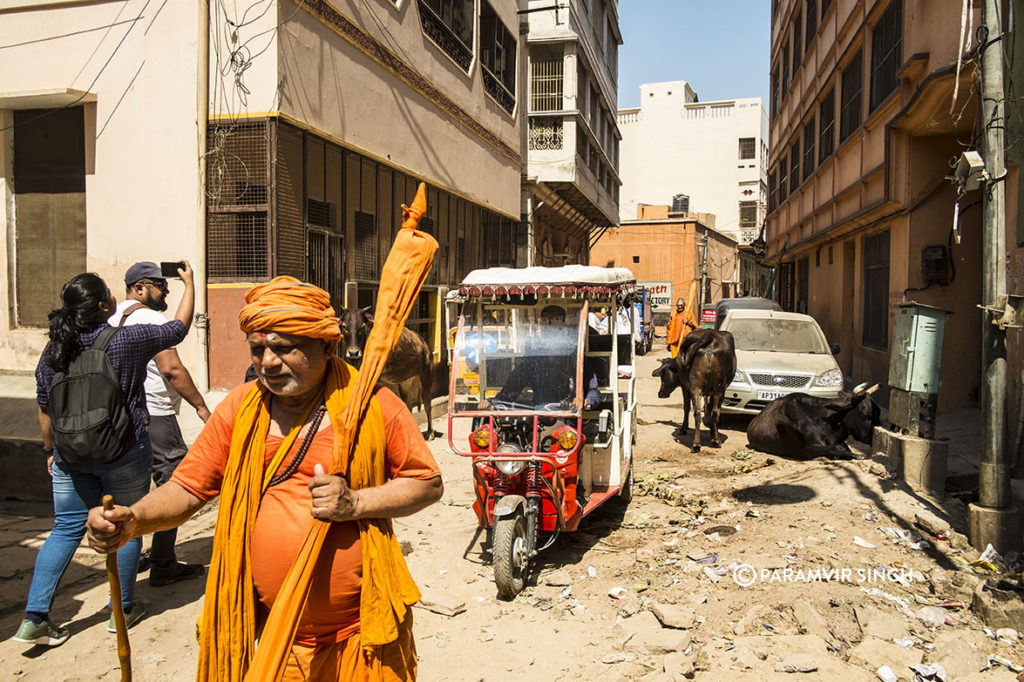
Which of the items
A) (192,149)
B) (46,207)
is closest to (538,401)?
(192,149)

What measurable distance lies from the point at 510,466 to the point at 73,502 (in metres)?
2.82

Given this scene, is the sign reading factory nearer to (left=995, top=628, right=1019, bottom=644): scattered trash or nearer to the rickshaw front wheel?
the rickshaw front wheel

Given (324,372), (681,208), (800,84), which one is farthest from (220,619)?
(681,208)

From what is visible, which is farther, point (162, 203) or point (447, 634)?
point (162, 203)

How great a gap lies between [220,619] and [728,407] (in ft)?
32.5

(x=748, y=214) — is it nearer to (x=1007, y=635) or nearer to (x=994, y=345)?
(x=994, y=345)

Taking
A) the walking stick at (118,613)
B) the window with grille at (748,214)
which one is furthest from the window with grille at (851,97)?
the window with grille at (748,214)

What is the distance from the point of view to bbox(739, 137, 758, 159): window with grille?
5081cm

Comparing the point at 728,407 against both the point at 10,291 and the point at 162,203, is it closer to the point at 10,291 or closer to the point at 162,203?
the point at 162,203

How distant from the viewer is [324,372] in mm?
2432

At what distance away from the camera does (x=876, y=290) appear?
14055 millimetres

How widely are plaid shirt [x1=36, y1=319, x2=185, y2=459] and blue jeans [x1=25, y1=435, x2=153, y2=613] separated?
0.55 ft

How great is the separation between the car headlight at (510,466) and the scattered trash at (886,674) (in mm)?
2580

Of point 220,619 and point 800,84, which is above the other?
point 800,84
